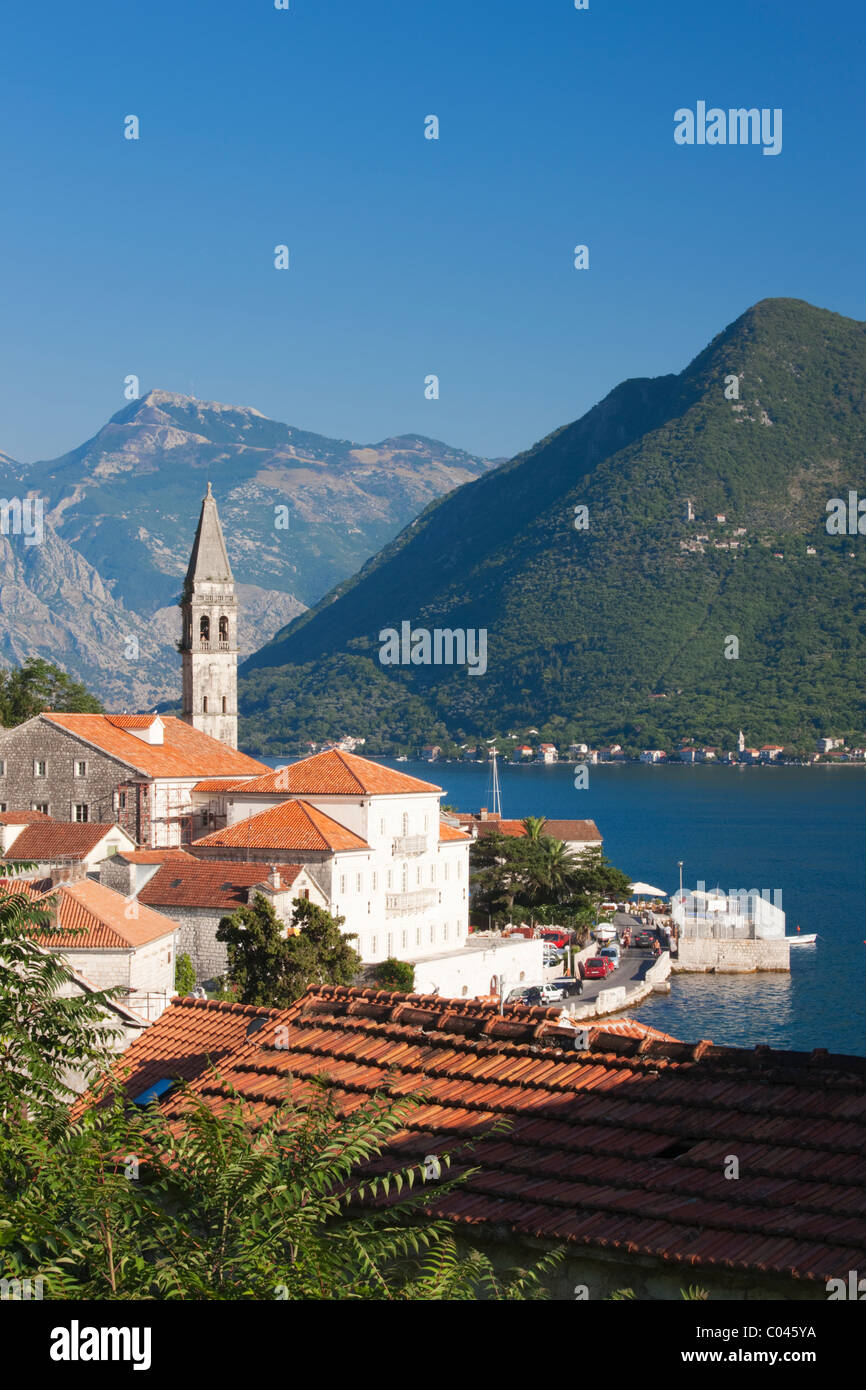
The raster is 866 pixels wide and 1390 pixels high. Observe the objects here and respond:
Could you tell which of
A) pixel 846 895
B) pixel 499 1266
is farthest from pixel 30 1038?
pixel 846 895

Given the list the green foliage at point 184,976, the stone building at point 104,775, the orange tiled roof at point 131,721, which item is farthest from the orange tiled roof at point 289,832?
the orange tiled roof at point 131,721

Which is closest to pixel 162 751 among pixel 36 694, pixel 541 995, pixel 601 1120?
pixel 541 995

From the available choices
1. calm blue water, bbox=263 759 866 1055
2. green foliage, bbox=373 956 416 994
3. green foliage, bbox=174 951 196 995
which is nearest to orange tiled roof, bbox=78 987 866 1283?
green foliage, bbox=174 951 196 995

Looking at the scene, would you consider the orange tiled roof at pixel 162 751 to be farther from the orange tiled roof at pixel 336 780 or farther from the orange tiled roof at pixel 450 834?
the orange tiled roof at pixel 450 834

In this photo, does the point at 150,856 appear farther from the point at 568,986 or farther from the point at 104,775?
the point at 568,986
